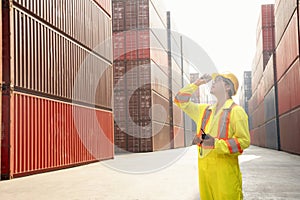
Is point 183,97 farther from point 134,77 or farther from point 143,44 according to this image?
point 143,44

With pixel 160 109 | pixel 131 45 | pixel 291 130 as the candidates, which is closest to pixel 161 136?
pixel 160 109

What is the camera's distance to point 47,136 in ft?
42.6

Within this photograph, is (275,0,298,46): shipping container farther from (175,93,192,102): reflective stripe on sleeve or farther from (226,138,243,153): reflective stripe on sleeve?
(226,138,243,153): reflective stripe on sleeve

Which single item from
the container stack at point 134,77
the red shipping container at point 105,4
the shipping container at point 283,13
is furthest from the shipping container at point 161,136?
the red shipping container at point 105,4

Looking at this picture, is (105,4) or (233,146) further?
(105,4)

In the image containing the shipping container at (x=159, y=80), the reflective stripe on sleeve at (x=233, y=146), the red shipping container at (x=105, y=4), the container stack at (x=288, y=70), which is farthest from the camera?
the shipping container at (x=159, y=80)

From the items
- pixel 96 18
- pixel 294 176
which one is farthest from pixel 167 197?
pixel 96 18

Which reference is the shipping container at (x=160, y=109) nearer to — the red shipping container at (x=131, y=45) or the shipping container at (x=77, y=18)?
the red shipping container at (x=131, y=45)

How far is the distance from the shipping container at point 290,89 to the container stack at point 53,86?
9571mm

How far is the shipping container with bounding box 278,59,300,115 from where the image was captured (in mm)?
19828

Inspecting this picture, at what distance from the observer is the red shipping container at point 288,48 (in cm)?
1942

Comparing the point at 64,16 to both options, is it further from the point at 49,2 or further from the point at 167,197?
the point at 167,197

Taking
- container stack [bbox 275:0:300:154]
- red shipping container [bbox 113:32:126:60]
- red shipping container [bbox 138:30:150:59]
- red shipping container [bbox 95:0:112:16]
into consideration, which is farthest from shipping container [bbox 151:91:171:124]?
red shipping container [bbox 95:0:112:16]

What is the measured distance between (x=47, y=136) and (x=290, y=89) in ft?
48.7
